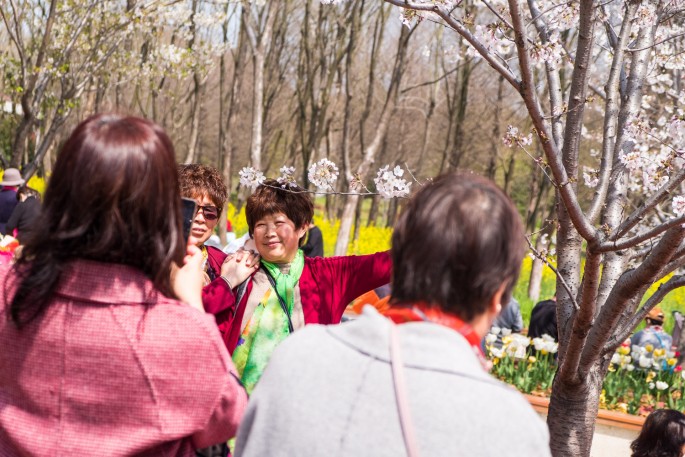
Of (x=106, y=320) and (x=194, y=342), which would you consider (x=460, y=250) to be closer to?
(x=194, y=342)

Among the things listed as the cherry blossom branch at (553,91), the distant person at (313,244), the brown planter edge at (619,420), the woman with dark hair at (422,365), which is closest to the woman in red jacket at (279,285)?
the cherry blossom branch at (553,91)

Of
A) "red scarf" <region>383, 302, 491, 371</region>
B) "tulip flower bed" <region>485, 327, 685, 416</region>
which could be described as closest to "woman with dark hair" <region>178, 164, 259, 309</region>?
"red scarf" <region>383, 302, 491, 371</region>

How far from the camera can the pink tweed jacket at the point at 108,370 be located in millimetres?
1496

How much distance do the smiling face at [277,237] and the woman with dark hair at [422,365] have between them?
1484 mm

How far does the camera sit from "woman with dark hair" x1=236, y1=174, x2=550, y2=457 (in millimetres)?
1241

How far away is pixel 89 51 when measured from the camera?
10.9 meters

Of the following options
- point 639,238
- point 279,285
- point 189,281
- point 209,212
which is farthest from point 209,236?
point 639,238

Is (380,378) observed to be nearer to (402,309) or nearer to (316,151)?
(402,309)

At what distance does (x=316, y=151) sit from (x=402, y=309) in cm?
1806

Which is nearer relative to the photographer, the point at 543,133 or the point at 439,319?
the point at 439,319

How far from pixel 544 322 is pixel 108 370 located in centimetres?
654

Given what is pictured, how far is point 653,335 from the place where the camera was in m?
7.76

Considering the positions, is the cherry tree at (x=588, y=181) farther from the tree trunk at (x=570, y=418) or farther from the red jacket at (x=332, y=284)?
the red jacket at (x=332, y=284)

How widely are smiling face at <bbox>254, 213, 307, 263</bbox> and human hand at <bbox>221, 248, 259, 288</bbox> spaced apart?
0.06 m
